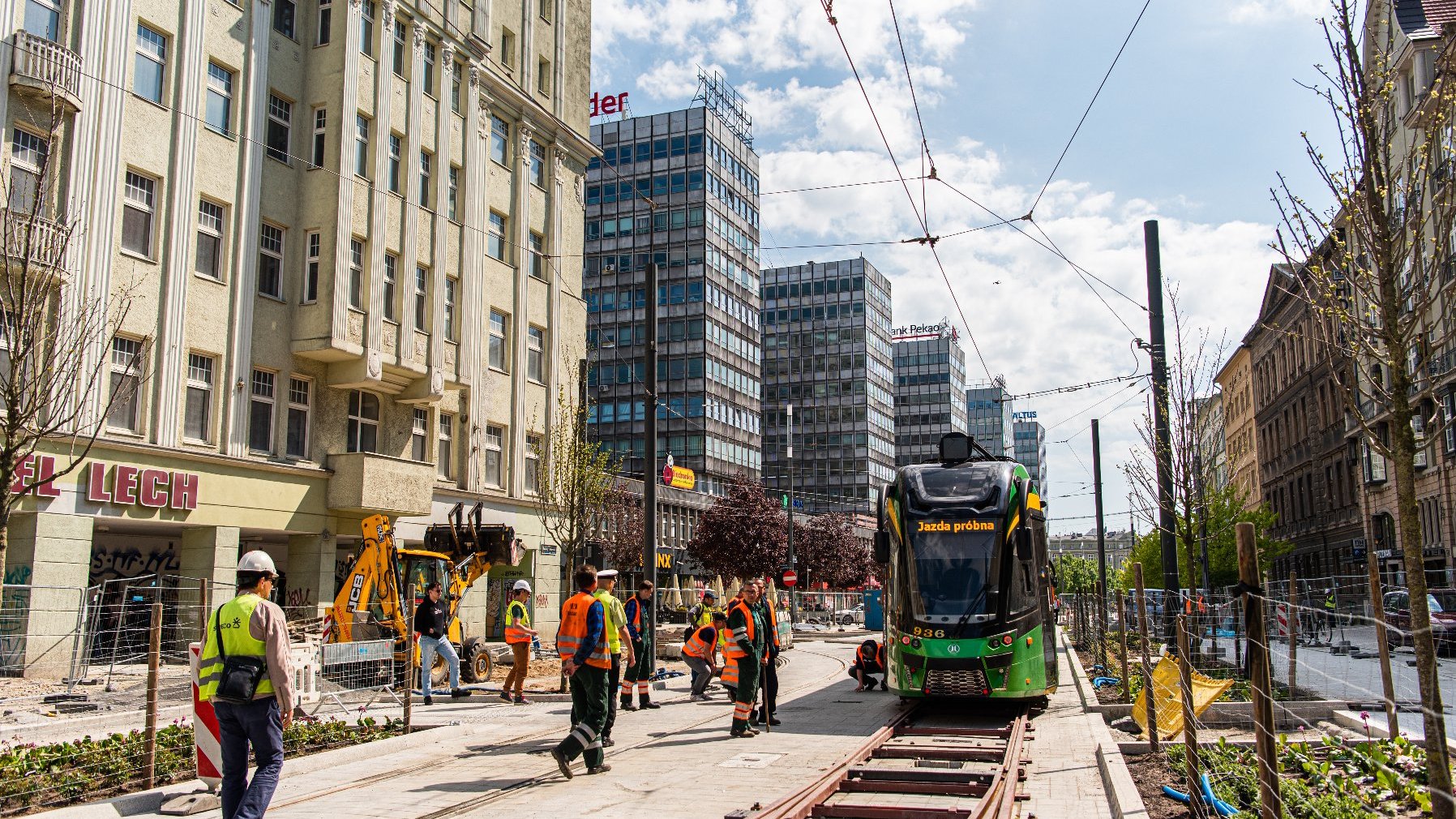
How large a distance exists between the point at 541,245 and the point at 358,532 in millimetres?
12964

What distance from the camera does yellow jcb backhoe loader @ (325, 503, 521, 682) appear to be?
776 inches

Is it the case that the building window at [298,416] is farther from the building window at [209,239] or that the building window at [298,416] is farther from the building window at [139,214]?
the building window at [139,214]

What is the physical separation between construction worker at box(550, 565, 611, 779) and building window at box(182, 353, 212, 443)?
15325mm

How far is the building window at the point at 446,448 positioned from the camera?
100 feet

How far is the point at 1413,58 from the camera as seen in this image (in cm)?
4000

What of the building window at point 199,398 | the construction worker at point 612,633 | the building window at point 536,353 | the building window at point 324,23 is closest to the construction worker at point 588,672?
the construction worker at point 612,633

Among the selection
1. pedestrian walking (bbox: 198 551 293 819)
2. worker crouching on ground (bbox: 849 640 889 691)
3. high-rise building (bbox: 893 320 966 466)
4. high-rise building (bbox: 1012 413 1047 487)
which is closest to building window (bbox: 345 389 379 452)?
worker crouching on ground (bbox: 849 640 889 691)

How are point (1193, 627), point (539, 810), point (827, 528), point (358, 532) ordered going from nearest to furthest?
point (539, 810) → point (1193, 627) → point (358, 532) → point (827, 528)

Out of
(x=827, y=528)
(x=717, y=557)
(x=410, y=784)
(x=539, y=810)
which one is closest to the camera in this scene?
(x=539, y=810)

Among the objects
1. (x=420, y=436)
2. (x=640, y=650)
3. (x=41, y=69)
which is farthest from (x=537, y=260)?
(x=640, y=650)

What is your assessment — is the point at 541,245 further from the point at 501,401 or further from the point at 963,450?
the point at 963,450

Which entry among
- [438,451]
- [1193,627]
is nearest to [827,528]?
[438,451]

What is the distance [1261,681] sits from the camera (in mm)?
5918

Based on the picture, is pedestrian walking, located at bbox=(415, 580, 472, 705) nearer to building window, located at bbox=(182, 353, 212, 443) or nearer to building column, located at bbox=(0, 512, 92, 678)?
building column, located at bbox=(0, 512, 92, 678)
